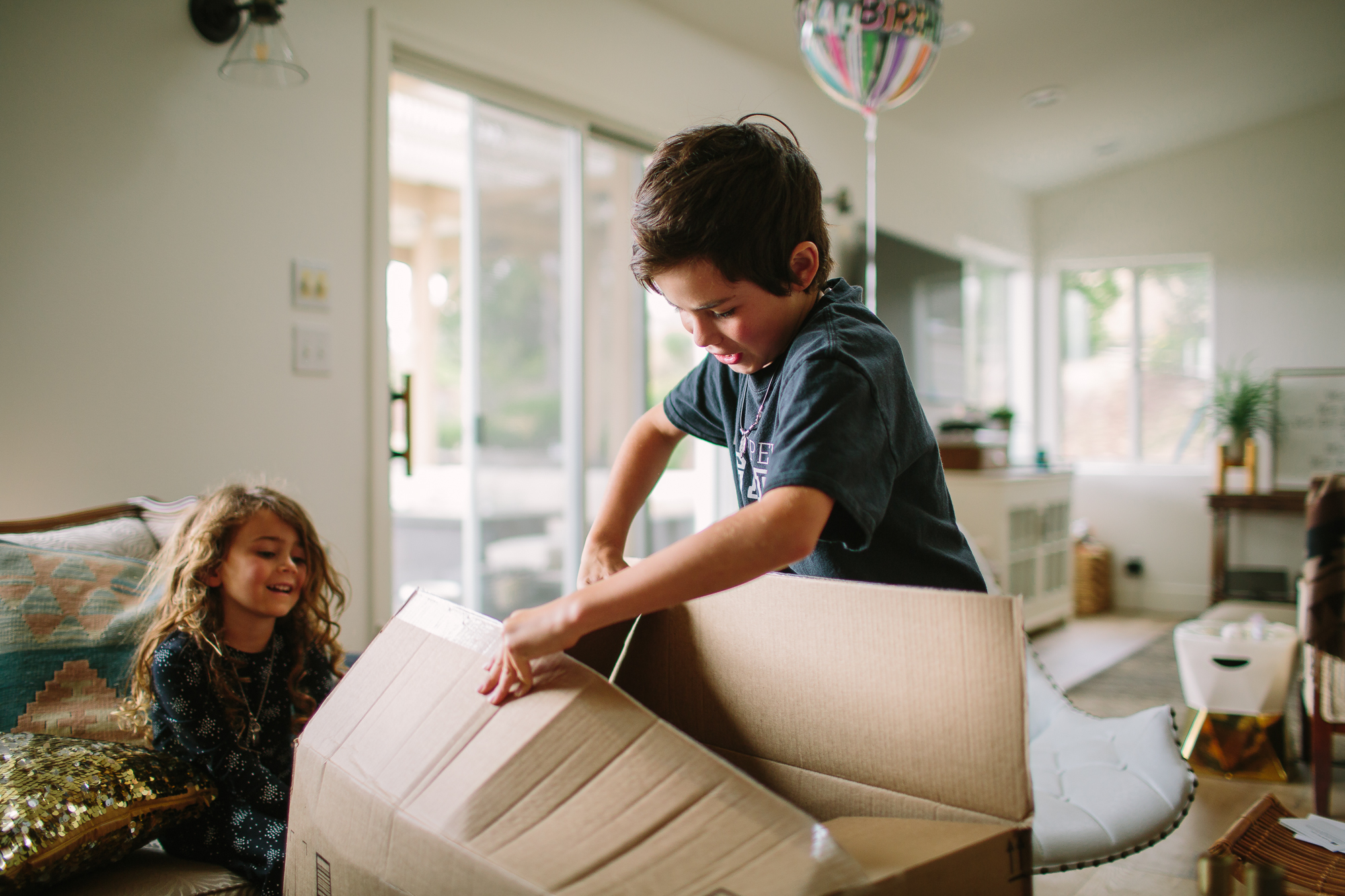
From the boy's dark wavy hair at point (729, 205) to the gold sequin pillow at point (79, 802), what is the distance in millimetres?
833

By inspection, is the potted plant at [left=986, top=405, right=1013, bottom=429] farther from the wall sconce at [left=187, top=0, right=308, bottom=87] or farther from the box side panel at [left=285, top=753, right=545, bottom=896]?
the box side panel at [left=285, top=753, right=545, bottom=896]

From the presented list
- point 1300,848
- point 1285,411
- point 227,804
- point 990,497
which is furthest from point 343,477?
point 1285,411

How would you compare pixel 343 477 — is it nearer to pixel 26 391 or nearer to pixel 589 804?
pixel 26 391

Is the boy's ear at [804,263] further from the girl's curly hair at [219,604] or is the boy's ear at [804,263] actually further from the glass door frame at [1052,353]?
the glass door frame at [1052,353]

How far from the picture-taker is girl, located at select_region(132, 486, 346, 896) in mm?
1088

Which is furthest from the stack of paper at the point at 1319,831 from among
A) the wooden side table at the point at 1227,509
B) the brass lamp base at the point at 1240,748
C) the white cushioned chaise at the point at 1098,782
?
the wooden side table at the point at 1227,509

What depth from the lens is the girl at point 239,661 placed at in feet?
3.57

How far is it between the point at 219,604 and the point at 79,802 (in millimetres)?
374

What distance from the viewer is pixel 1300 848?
1.05m

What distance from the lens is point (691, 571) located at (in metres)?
0.65

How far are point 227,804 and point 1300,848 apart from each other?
132 cm

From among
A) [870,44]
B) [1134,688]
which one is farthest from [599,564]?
[1134,688]

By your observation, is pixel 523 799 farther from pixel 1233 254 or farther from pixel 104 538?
pixel 1233 254

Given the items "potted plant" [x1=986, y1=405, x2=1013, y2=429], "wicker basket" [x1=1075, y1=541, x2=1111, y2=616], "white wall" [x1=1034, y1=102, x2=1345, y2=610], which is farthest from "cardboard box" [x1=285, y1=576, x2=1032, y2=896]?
"white wall" [x1=1034, y1=102, x2=1345, y2=610]
